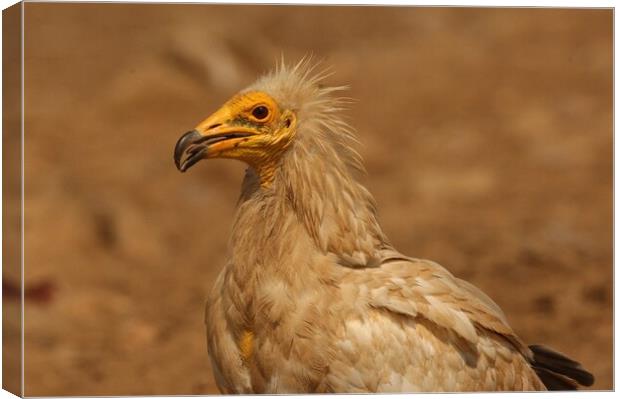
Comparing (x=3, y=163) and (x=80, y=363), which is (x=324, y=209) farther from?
(x=80, y=363)

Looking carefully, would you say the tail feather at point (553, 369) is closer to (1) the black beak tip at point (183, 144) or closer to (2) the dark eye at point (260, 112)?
(2) the dark eye at point (260, 112)

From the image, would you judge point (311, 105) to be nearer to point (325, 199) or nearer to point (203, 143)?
point (325, 199)

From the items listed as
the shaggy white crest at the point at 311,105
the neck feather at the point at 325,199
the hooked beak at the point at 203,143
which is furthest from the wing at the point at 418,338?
the hooked beak at the point at 203,143

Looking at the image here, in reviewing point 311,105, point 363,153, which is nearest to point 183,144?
point 311,105

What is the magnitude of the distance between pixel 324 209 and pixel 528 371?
1.32 metres

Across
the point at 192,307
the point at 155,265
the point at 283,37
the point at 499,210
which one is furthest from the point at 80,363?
the point at 283,37

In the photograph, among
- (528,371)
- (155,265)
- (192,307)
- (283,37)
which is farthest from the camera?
(283,37)

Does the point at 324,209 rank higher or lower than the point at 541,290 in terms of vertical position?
higher

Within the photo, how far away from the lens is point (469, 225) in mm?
13945

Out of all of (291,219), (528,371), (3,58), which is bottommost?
(528,371)

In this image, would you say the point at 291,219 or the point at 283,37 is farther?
the point at 283,37

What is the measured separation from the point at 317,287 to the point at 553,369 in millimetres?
1523

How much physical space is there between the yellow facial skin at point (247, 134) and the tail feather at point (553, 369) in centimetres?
171

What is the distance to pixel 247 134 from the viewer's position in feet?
18.0
